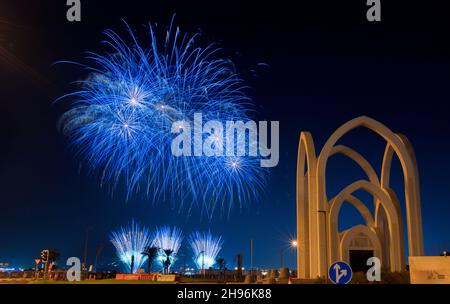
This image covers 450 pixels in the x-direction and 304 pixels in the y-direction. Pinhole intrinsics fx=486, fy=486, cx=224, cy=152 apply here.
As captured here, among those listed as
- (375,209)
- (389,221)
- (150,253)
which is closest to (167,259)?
(150,253)

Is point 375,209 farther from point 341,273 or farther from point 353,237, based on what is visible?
point 341,273

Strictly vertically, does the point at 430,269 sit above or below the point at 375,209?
below

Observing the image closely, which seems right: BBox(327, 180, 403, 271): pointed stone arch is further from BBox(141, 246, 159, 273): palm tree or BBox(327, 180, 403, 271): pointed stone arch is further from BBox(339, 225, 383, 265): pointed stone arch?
BBox(141, 246, 159, 273): palm tree

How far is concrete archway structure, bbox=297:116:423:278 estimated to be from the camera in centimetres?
4025

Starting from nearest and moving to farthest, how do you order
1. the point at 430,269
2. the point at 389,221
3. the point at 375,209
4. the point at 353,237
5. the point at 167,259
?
the point at 430,269, the point at 353,237, the point at 389,221, the point at 375,209, the point at 167,259

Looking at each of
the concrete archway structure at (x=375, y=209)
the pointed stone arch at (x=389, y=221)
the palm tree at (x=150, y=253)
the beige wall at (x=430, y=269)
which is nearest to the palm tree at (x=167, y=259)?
the palm tree at (x=150, y=253)

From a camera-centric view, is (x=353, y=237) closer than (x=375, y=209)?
Yes

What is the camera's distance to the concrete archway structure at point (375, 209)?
1585 inches

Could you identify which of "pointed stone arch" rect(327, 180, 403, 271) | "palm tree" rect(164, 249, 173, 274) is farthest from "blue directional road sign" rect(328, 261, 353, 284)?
"palm tree" rect(164, 249, 173, 274)

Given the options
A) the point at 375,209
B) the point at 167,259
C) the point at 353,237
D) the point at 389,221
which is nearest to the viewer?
the point at 353,237

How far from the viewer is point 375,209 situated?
47.9 m

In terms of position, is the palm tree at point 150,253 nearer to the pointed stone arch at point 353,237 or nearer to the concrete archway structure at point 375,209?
the concrete archway structure at point 375,209
